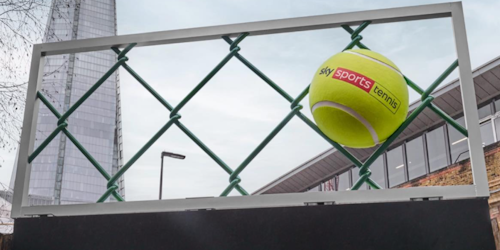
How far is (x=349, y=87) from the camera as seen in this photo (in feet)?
4.86

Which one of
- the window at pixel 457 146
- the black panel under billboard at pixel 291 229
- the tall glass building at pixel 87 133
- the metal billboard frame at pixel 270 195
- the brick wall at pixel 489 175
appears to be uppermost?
the tall glass building at pixel 87 133

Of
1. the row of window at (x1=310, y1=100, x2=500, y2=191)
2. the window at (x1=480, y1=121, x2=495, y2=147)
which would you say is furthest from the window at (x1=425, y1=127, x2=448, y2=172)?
the window at (x1=480, y1=121, x2=495, y2=147)

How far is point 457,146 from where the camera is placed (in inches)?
513

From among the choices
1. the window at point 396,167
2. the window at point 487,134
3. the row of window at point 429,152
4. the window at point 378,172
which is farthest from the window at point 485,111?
the window at point 378,172

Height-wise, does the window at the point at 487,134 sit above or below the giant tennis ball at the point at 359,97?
above

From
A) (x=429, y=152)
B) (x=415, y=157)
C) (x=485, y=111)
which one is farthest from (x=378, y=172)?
(x=485, y=111)

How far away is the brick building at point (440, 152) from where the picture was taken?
37.7 feet

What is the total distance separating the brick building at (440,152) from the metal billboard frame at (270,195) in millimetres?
9980

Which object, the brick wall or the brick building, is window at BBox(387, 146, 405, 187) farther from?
the brick wall

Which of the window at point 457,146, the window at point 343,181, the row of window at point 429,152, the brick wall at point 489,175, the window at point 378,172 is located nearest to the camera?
the brick wall at point 489,175

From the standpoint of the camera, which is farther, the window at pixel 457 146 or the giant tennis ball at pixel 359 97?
the window at pixel 457 146

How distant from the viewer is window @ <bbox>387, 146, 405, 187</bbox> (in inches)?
592

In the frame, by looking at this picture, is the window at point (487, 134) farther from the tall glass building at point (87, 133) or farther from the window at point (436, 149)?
the tall glass building at point (87, 133)

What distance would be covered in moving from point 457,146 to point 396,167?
260cm
